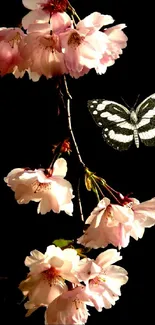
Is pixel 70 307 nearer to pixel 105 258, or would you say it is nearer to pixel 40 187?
pixel 105 258

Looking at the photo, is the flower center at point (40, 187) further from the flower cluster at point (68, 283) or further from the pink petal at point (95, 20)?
the pink petal at point (95, 20)

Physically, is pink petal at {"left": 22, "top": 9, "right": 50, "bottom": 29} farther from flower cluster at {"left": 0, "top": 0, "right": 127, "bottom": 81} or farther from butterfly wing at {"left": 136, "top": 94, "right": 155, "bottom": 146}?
butterfly wing at {"left": 136, "top": 94, "right": 155, "bottom": 146}

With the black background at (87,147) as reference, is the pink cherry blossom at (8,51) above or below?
above

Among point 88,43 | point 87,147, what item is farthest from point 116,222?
point 87,147

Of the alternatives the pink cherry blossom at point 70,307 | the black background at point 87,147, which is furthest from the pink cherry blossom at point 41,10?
the black background at point 87,147

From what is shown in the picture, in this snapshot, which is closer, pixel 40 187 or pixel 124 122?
pixel 40 187

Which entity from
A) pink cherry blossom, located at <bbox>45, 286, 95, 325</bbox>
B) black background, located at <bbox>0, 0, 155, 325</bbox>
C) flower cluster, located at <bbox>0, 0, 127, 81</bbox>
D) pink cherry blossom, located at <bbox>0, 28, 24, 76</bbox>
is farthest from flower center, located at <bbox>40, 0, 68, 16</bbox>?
black background, located at <bbox>0, 0, 155, 325</bbox>

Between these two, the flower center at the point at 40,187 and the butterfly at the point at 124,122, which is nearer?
the flower center at the point at 40,187
